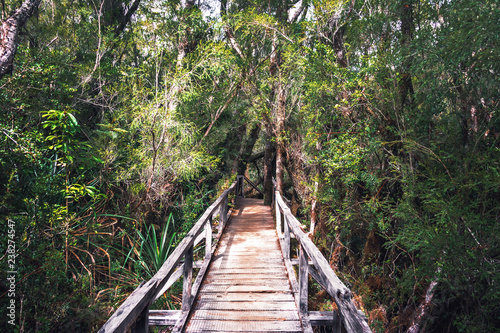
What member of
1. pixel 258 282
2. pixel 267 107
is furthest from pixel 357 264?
pixel 267 107

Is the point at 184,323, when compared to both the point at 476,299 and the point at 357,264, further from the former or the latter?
the point at 357,264

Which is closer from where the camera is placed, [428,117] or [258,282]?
[258,282]

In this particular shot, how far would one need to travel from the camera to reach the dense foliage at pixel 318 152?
3695 millimetres

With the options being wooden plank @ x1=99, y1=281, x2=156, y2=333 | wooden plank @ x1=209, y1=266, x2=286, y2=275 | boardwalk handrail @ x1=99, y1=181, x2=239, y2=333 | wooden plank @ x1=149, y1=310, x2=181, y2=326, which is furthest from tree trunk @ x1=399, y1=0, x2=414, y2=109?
wooden plank @ x1=149, y1=310, x2=181, y2=326

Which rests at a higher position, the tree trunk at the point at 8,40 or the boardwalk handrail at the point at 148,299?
the tree trunk at the point at 8,40

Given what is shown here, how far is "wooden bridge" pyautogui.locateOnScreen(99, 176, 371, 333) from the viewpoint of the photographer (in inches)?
73.8

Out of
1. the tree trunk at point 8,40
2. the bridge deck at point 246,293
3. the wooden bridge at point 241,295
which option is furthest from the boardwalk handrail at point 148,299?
the tree trunk at point 8,40

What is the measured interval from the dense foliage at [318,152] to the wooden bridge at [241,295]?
5.57ft

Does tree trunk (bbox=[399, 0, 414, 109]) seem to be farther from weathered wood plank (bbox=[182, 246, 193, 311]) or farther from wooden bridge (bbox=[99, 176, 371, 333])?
weathered wood plank (bbox=[182, 246, 193, 311])

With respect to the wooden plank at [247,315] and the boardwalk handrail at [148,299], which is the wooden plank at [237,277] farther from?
the wooden plank at [247,315]

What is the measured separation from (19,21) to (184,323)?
5.41 metres

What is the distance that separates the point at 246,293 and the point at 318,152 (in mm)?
3816

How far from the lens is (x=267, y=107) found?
867 cm

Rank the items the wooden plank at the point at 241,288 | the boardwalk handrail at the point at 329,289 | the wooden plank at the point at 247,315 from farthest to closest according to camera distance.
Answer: the wooden plank at the point at 241,288, the wooden plank at the point at 247,315, the boardwalk handrail at the point at 329,289
